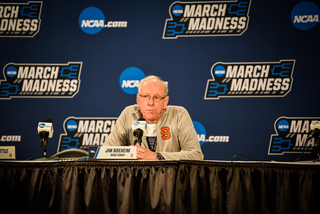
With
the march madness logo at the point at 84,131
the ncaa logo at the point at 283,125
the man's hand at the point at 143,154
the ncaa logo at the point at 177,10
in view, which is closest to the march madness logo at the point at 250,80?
the ncaa logo at the point at 283,125

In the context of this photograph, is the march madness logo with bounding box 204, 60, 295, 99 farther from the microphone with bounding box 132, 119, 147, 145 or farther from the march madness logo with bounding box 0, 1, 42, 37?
the march madness logo with bounding box 0, 1, 42, 37

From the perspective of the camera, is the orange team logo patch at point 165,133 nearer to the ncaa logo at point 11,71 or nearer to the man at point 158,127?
the man at point 158,127

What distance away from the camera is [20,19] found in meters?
3.76

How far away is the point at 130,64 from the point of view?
3.60 m

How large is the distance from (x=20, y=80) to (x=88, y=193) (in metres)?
2.76

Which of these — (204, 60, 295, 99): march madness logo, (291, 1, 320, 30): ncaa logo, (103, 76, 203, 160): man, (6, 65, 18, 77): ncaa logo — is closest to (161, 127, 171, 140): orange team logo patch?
(103, 76, 203, 160): man

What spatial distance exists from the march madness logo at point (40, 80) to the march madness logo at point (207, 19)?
1409mm

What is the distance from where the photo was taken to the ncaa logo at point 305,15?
3371mm

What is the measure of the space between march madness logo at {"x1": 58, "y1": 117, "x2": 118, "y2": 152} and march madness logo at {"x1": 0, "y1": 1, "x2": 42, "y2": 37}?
1414mm

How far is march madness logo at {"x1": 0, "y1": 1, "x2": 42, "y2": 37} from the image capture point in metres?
3.73

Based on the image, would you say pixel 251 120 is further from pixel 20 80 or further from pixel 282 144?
pixel 20 80

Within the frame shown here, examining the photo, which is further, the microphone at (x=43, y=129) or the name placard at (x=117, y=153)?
the microphone at (x=43, y=129)

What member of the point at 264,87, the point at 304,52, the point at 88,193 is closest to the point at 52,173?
the point at 88,193

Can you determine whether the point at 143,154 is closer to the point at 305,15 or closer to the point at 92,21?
the point at 92,21
